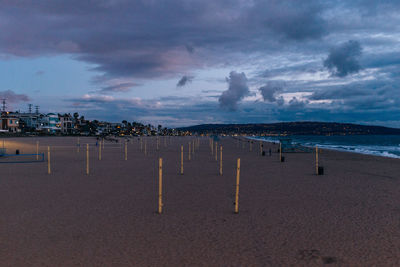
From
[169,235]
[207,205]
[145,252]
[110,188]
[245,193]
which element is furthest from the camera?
[110,188]

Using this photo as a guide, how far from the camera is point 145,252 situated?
20.1 ft

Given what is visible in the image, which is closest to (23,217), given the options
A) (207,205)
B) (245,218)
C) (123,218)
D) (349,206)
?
(123,218)

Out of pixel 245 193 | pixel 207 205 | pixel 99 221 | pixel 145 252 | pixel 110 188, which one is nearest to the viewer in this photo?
pixel 145 252

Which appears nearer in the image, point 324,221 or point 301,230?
point 301,230

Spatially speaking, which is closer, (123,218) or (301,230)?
(301,230)

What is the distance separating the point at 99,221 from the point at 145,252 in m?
2.58

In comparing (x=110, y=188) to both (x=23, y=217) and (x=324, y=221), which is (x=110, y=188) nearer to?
(x=23, y=217)

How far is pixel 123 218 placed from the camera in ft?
28.0

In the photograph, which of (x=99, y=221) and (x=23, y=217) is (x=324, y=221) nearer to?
(x=99, y=221)

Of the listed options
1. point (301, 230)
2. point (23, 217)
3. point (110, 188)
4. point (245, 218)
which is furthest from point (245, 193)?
point (23, 217)

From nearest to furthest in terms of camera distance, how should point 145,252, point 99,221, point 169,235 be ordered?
1. point 145,252
2. point 169,235
3. point 99,221

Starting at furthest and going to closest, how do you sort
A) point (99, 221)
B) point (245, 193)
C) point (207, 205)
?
point (245, 193)
point (207, 205)
point (99, 221)

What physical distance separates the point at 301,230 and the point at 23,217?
7.22 meters

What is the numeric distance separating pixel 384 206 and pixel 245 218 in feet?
16.3
